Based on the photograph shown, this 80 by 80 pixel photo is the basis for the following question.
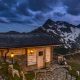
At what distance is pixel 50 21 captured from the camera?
69125mm

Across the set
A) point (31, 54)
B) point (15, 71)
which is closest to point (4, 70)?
point (15, 71)

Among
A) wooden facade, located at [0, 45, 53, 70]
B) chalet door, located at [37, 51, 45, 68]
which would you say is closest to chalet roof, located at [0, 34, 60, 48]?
wooden facade, located at [0, 45, 53, 70]

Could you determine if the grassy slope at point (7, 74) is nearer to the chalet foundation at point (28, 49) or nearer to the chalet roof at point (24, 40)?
the chalet foundation at point (28, 49)

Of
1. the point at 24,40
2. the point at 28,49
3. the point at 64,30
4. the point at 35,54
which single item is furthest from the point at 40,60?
the point at 64,30

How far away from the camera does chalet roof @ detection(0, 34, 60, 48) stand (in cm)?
2603

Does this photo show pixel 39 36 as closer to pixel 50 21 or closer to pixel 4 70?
pixel 4 70

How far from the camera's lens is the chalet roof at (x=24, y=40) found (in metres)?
26.0

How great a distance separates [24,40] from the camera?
27609 mm

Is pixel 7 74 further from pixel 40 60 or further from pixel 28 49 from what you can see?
pixel 40 60

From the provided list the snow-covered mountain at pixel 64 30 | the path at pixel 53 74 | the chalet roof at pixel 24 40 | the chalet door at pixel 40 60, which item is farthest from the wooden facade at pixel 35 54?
the snow-covered mountain at pixel 64 30

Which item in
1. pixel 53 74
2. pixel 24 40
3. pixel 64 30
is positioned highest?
pixel 64 30

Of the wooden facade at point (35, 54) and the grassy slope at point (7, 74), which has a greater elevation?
the wooden facade at point (35, 54)

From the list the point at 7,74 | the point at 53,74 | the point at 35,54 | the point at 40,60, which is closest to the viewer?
the point at 7,74

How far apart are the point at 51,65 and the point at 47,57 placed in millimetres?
1232
